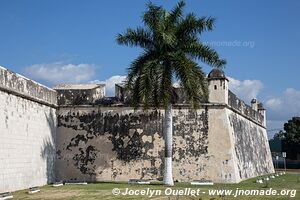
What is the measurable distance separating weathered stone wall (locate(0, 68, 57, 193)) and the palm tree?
144 inches

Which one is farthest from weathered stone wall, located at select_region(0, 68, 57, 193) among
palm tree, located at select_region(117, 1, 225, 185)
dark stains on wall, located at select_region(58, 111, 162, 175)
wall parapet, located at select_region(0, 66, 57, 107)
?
palm tree, located at select_region(117, 1, 225, 185)

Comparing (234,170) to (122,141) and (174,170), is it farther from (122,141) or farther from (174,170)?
(122,141)

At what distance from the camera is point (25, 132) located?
16.7m

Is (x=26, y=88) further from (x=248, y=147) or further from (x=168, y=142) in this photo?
(x=248, y=147)

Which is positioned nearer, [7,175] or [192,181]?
[7,175]

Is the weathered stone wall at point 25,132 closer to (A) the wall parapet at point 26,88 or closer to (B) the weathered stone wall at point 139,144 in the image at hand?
(A) the wall parapet at point 26,88

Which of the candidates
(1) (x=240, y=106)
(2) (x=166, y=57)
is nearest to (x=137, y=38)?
(2) (x=166, y=57)

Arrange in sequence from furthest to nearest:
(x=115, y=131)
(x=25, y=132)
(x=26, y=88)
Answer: (x=115, y=131) → (x=26, y=88) → (x=25, y=132)

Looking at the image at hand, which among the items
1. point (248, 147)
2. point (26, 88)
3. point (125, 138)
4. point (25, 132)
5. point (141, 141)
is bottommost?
point (248, 147)

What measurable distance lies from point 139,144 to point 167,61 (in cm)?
454

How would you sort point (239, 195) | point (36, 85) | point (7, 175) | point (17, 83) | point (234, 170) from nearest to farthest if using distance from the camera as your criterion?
point (239, 195) → point (7, 175) → point (17, 83) → point (36, 85) → point (234, 170)

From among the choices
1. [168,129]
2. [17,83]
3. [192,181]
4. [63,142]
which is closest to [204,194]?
[168,129]

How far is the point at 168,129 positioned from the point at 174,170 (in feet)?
10.4

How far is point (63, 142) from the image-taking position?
66.7ft
